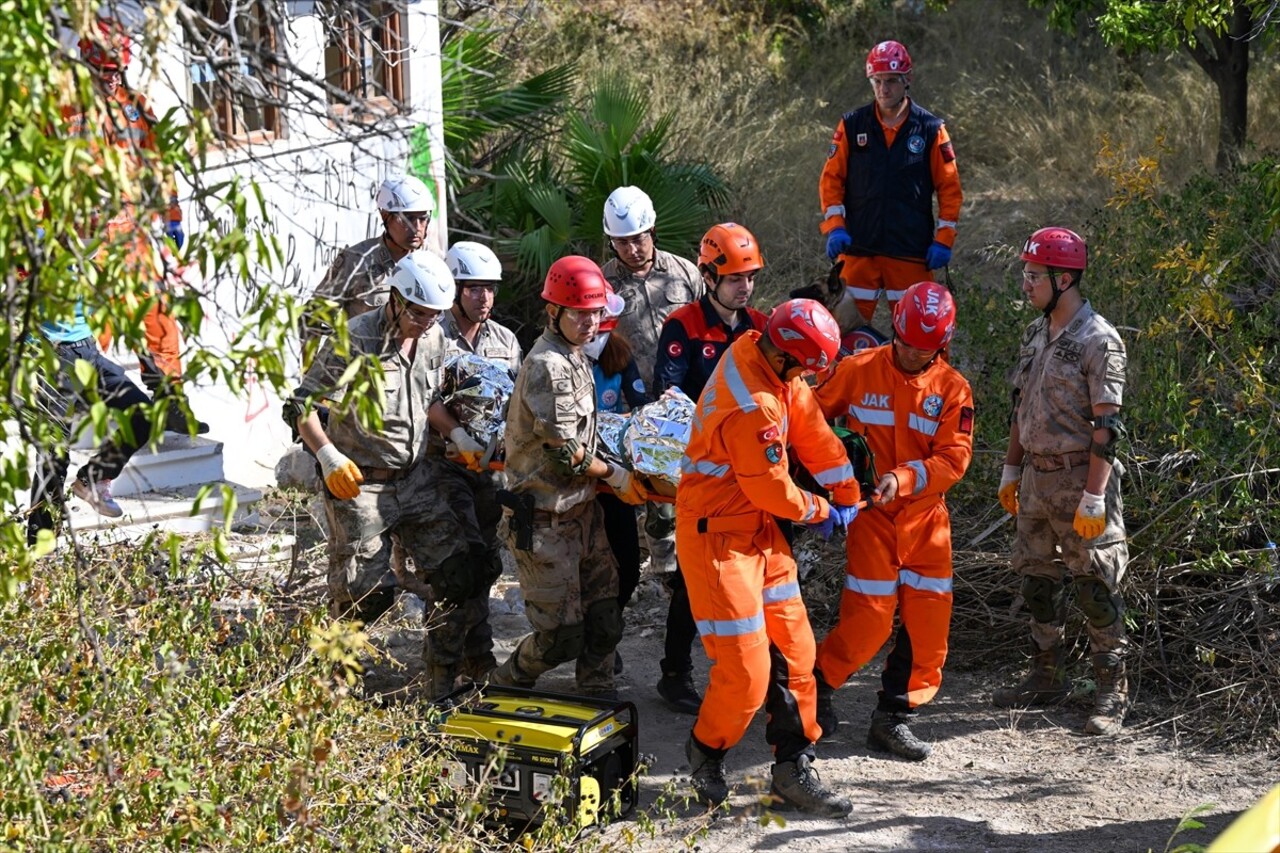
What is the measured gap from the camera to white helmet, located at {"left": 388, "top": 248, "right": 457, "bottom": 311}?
6059 millimetres

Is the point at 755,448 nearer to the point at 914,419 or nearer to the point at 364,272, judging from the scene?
the point at 914,419

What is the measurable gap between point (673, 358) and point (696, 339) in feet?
0.46

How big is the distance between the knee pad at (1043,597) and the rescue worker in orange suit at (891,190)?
2.32m

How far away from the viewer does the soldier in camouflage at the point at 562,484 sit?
6.05 metres

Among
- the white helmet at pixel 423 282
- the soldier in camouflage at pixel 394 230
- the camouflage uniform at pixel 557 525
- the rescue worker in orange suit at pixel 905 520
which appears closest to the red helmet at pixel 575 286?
the camouflage uniform at pixel 557 525

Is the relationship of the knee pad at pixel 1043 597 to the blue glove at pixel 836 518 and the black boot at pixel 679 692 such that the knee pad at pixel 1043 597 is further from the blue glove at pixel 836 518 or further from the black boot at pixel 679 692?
the black boot at pixel 679 692

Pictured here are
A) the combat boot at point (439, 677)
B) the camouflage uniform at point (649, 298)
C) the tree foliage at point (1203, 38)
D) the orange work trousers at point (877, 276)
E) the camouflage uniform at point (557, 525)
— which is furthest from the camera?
the tree foliage at point (1203, 38)

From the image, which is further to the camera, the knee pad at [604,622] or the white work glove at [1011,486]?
the white work glove at [1011,486]

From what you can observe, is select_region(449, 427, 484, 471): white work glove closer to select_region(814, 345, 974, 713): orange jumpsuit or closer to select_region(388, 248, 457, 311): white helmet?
select_region(388, 248, 457, 311): white helmet

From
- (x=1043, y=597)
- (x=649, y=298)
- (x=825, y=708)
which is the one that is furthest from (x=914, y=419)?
(x=649, y=298)

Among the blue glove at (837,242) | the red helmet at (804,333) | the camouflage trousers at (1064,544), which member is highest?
the blue glove at (837,242)

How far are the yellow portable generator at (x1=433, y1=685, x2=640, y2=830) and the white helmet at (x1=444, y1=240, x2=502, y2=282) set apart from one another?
6.55 ft

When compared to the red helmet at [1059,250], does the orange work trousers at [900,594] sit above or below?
below

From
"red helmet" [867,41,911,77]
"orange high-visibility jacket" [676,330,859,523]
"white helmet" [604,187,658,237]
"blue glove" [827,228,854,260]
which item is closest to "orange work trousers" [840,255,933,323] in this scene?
"blue glove" [827,228,854,260]
